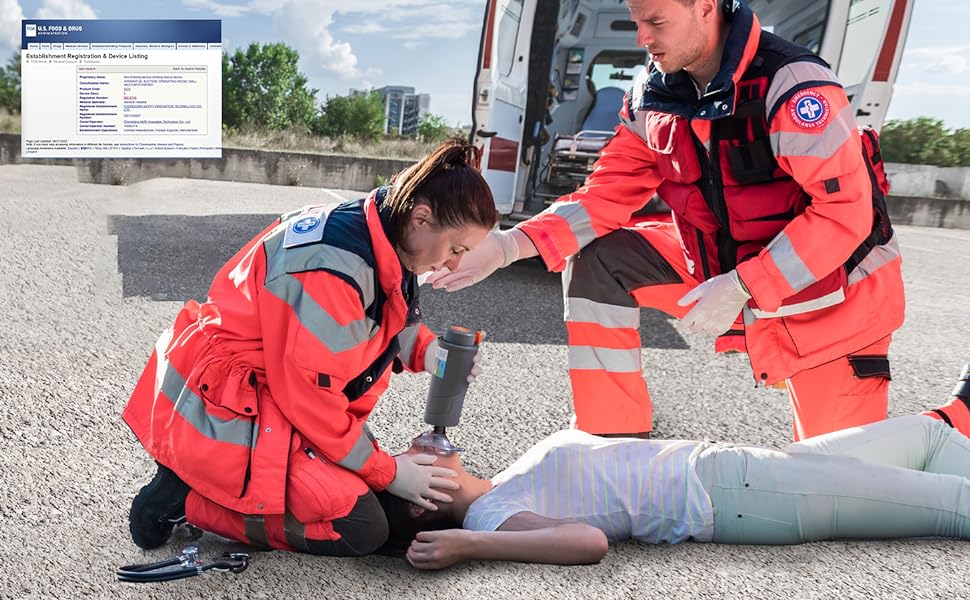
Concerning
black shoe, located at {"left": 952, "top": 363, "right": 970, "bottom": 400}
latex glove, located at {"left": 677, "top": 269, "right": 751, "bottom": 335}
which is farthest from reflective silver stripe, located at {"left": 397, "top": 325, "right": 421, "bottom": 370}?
black shoe, located at {"left": 952, "top": 363, "right": 970, "bottom": 400}

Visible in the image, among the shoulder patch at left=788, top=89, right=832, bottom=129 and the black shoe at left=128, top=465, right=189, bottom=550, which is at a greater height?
the shoulder patch at left=788, top=89, right=832, bottom=129

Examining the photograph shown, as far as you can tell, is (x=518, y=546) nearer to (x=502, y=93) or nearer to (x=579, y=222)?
(x=579, y=222)

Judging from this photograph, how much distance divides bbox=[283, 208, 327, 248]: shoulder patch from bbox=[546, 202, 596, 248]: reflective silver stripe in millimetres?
1096

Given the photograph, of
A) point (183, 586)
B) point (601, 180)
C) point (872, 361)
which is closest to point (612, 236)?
point (601, 180)

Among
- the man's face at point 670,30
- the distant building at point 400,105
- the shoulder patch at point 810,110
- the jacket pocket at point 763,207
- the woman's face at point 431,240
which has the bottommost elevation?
the woman's face at point 431,240

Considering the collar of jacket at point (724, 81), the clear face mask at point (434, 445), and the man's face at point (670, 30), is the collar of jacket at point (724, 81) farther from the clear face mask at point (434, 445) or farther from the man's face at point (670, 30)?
the clear face mask at point (434, 445)

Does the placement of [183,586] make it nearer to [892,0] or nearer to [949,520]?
[949,520]

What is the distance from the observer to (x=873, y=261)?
265 centimetres

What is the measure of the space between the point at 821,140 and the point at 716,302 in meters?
0.55

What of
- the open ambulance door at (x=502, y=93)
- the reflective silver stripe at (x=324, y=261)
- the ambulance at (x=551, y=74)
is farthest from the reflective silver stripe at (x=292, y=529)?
the ambulance at (x=551, y=74)

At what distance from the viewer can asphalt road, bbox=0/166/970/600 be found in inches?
72.0

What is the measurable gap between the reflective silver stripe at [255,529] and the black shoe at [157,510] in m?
0.19

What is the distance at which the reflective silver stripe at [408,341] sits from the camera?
8.14ft

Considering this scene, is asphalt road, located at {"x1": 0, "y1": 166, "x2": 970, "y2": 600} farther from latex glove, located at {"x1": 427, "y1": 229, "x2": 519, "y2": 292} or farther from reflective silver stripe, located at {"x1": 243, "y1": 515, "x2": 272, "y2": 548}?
latex glove, located at {"x1": 427, "y1": 229, "x2": 519, "y2": 292}
